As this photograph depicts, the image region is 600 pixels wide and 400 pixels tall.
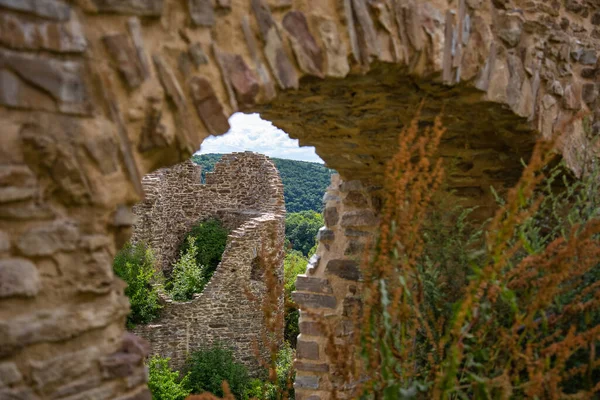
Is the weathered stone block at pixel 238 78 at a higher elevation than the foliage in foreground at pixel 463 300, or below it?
higher

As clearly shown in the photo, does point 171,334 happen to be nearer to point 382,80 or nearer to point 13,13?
point 382,80

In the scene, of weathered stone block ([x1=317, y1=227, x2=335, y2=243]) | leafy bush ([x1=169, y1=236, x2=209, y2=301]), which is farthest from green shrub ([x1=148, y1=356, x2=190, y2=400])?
weathered stone block ([x1=317, y1=227, x2=335, y2=243])

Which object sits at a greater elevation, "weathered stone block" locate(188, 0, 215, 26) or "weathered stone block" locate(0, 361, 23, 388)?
"weathered stone block" locate(188, 0, 215, 26)

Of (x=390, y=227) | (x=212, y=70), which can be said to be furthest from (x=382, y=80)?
(x=212, y=70)

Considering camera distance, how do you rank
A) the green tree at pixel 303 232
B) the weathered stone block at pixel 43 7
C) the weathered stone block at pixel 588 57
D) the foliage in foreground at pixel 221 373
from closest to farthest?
1. the weathered stone block at pixel 43 7
2. the weathered stone block at pixel 588 57
3. the foliage in foreground at pixel 221 373
4. the green tree at pixel 303 232

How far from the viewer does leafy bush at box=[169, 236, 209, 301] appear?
12109mm

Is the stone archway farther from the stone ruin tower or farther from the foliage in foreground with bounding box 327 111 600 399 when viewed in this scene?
the stone ruin tower

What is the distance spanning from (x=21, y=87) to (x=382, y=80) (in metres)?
1.50

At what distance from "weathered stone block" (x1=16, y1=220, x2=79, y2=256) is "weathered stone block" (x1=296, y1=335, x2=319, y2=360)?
274 centimetres

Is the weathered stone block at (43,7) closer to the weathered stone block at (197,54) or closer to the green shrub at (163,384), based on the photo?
the weathered stone block at (197,54)

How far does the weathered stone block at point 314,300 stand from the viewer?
4.17m

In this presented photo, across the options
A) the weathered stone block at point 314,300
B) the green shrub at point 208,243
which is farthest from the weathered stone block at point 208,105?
the green shrub at point 208,243

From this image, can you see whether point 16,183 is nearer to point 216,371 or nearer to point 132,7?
point 132,7

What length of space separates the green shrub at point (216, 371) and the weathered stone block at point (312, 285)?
6.69 m
